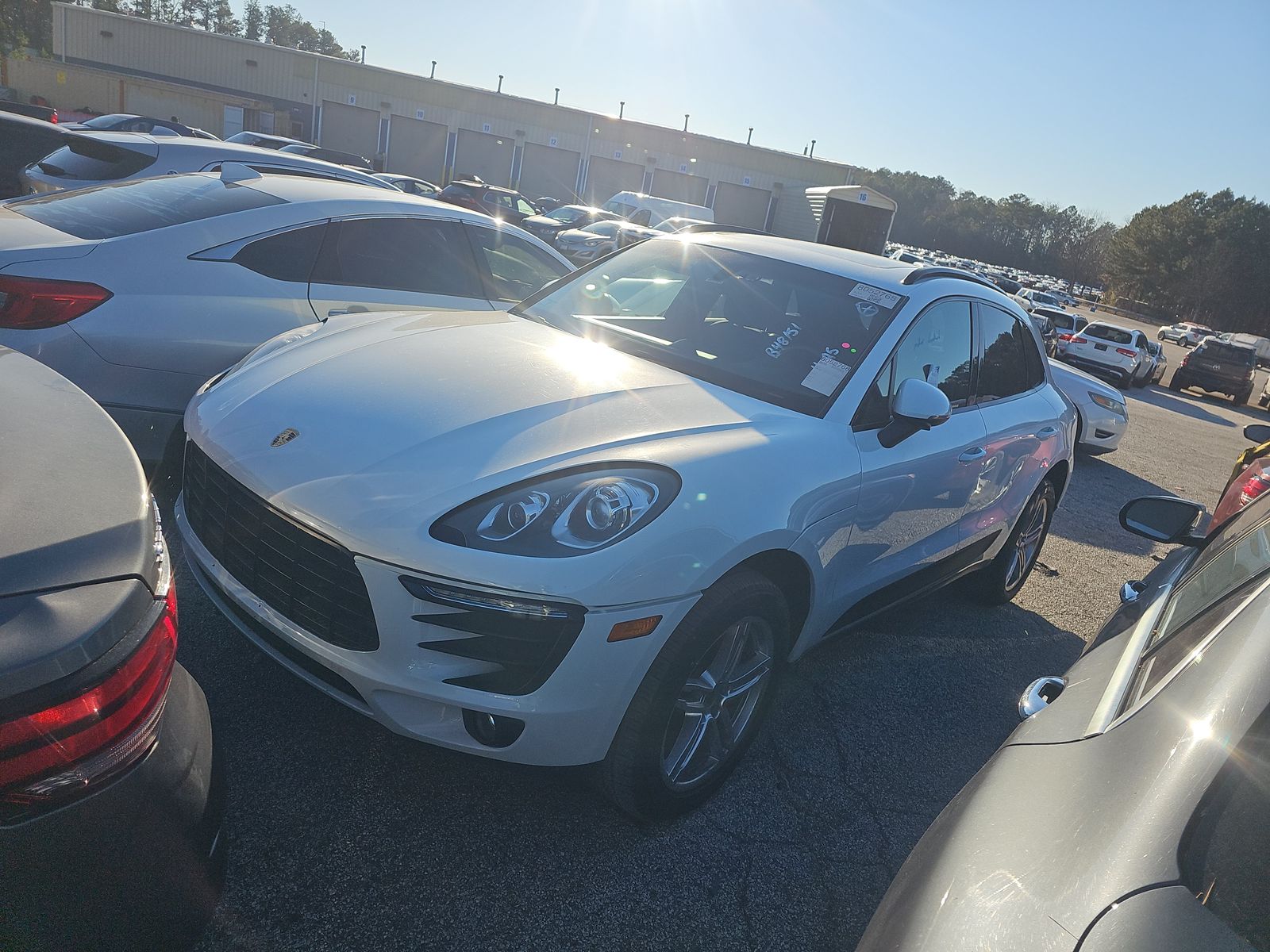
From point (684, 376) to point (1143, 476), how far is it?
349 inches

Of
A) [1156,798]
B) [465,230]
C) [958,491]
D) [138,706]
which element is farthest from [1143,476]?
[138,706]

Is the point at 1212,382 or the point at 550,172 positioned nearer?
the point at 1212,382

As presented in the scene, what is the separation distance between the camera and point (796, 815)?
292 cm

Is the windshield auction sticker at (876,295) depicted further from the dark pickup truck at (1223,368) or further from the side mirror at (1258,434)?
the dark pickup truck at (1223,368)

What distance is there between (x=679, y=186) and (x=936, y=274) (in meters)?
48.9

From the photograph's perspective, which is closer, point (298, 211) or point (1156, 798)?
point (1156, 798)

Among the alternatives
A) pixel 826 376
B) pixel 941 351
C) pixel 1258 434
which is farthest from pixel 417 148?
pixel 826 376

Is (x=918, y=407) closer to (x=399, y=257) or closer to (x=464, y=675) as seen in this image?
(x=464, y=675)

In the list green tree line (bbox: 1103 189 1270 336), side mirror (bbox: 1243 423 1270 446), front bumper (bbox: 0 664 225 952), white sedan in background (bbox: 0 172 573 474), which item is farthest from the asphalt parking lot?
green tree line (bbox: 1103 189 1270 336)

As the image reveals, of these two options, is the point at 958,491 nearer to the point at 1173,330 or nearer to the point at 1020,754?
the point at 1020,754

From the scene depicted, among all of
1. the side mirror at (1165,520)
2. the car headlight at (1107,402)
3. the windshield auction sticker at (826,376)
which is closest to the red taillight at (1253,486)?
the side mirror at (1165,520)

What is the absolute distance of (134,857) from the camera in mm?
1348

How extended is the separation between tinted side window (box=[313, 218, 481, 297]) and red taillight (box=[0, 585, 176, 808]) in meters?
3.54

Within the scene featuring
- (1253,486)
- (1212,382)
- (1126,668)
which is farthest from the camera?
(1212,382)
